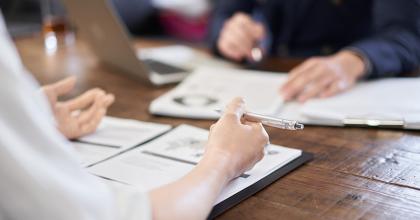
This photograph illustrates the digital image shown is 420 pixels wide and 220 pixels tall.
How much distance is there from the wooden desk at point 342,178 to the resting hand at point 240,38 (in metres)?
0.40

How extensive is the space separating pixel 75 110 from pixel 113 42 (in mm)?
364

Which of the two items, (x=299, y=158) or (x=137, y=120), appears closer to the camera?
(x=299, y=158)

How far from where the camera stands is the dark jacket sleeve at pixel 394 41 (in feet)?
4.17

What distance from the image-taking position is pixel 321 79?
116 cm

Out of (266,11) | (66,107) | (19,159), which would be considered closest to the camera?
(19,159)

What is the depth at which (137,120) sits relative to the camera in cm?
108

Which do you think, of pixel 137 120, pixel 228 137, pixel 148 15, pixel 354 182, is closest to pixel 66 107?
pixel 137 120

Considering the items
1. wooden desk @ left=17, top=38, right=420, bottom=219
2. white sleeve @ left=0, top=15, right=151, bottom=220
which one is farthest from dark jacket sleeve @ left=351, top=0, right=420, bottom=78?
white sleeve @ left=0, top=15, right=151, bottom=220

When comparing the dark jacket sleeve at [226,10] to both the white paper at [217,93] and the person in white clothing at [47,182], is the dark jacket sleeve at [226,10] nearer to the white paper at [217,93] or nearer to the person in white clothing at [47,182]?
the white paper at [217,93]

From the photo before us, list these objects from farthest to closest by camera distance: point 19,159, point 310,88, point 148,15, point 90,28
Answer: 1. point 148,15
2. point 90,28
3. point 310,88
4. point 19,159

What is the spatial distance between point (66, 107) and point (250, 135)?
409 millimetres

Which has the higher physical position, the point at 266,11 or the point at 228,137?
the point at 266,11

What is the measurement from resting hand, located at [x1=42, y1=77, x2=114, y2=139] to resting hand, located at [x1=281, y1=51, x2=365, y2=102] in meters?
0.38

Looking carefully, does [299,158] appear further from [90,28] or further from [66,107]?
[90,28]
